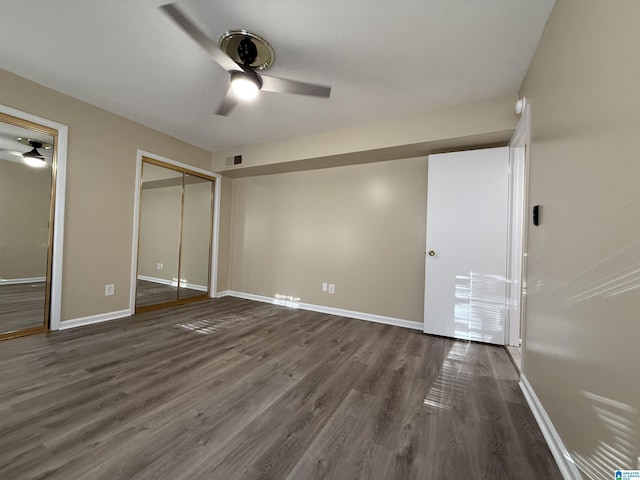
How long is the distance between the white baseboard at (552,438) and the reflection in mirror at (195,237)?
4265mm

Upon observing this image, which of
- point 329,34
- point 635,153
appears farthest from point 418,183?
point 635,153

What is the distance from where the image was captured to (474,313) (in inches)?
106

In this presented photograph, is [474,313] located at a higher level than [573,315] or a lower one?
lower

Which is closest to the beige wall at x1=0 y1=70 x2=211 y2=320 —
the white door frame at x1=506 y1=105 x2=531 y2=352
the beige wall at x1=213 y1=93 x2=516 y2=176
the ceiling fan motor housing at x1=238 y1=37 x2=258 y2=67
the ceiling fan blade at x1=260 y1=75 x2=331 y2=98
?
the beige wall at x1=213 y1=93 x2=516 y2=176

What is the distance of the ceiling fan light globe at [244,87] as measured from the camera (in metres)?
1.80

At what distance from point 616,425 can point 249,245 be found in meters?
4.34

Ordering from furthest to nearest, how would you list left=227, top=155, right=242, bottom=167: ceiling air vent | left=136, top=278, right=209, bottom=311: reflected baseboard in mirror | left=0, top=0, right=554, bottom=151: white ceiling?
1. left=227, top=155, right=242, bottom=167: ceiling air vent
2. left=136, top=278, right=209, bottom=311: reflected baseboard in mirror
3. left=0, top=0, right=554, bottom=151: white ceiling

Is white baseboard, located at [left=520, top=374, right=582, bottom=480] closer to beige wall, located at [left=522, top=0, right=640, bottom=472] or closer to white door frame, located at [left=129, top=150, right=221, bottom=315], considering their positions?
beige wall, located at [left=522, top=0, right=640, bottom=472]

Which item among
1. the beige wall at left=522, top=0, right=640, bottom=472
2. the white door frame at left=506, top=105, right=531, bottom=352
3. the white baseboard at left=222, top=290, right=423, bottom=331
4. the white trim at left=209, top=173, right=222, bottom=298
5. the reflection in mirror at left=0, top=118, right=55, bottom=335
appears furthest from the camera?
the white trim at left=209, top=173, right=222, bottom=298

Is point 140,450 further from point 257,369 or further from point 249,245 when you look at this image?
point 249,245

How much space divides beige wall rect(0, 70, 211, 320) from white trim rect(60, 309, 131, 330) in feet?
0.16

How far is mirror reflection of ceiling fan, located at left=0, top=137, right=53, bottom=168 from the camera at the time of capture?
8.10 ft

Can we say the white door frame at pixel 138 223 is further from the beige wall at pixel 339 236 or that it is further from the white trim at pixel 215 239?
the beige wall at pixel 339 236

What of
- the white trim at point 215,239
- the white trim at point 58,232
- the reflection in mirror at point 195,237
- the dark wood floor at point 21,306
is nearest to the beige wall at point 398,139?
the white trim at point 215,239
